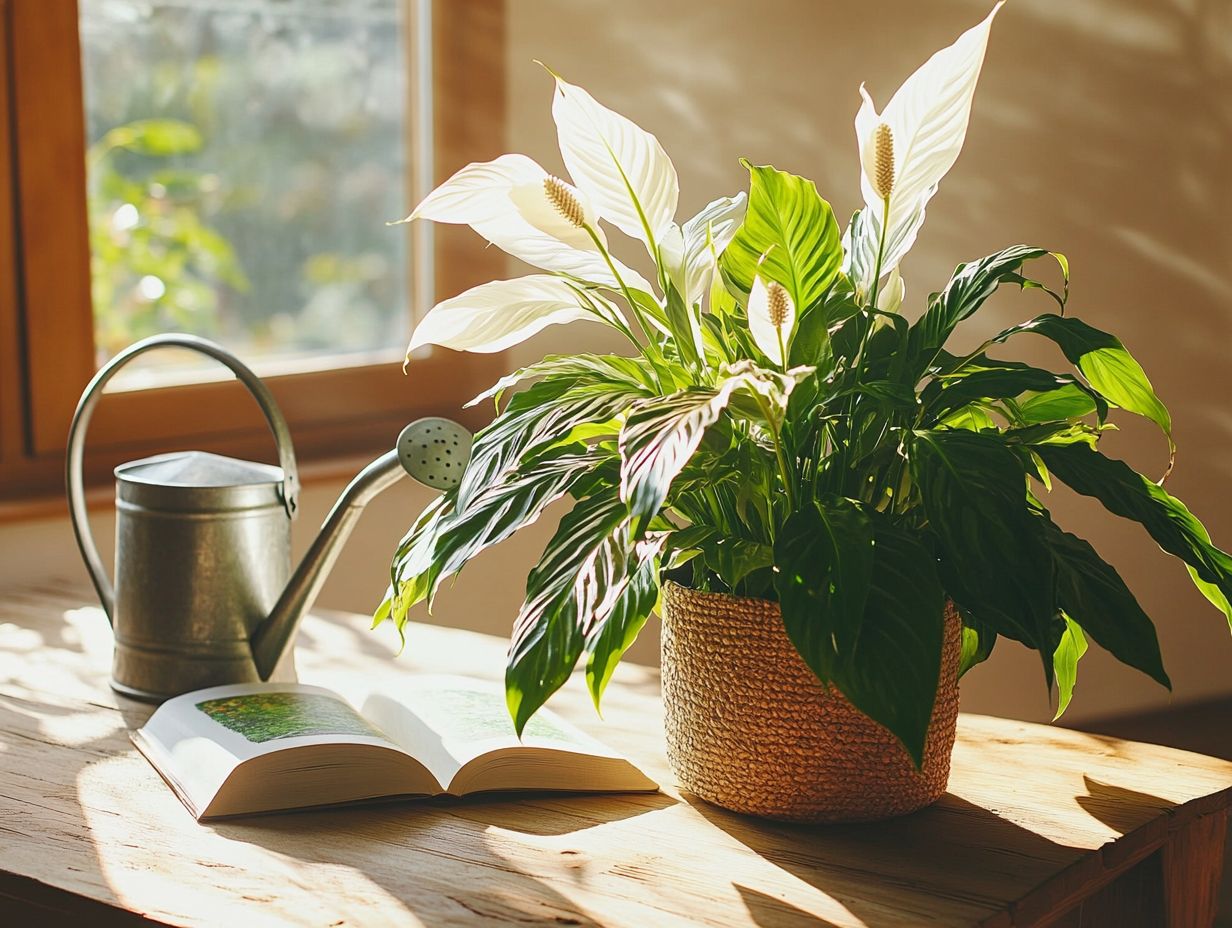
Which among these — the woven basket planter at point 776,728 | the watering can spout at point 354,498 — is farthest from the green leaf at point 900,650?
the watering can spout at point 354,498

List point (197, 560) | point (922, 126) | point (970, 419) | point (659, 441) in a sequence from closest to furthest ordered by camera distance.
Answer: point (659, 441), point (922, 126), point (970, 419), point (197, 560)

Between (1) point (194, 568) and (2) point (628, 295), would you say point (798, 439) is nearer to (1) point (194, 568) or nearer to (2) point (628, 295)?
(2) point (628, 295)

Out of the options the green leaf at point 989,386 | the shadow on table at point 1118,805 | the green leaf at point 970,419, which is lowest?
the shadow on table at point 1118,805

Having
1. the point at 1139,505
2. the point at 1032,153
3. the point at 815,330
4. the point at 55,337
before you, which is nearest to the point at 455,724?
the point at 815,330

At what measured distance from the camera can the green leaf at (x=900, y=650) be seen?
2.68 ft

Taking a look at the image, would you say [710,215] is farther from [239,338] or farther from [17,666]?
[239,338]

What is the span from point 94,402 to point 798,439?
73cm

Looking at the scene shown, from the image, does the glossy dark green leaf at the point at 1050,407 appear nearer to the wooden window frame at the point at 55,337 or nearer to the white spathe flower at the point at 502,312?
the white spathe flower at the point at 502,312

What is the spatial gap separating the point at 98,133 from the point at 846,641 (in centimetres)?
155

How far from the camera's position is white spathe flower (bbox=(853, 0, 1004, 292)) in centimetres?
92

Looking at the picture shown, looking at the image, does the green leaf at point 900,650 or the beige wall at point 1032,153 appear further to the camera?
the beige wall at point 1032,153

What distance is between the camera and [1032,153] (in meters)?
2.89

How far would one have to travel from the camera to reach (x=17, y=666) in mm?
1437

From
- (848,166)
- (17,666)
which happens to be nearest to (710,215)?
(17,666)
